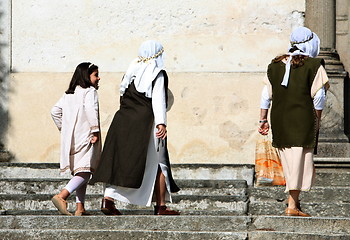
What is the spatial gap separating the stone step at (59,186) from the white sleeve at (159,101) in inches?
53.2

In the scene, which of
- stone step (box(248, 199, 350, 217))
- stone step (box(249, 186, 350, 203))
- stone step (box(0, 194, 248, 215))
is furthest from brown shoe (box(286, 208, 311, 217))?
stone step (box(249, 186, 350, 203))

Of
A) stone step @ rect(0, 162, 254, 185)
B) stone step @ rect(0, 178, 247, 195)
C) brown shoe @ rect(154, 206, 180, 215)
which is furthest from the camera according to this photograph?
stone step @ rect(0, 162, 254, 185)

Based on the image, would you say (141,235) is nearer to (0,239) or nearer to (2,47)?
(0,239)

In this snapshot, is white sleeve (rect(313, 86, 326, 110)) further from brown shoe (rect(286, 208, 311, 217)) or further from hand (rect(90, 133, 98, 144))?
hand (rect(90, 133, 98, 144))

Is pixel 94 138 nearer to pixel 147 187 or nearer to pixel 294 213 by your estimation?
pixel 147 187

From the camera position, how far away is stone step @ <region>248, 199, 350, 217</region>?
9742mm

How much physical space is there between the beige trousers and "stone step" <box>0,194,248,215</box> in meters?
0.74

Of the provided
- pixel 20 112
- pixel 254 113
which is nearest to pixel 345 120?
pixel 254 113

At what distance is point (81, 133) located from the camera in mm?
10070

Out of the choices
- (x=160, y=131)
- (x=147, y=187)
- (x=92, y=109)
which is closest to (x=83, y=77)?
(x=92, y=109)

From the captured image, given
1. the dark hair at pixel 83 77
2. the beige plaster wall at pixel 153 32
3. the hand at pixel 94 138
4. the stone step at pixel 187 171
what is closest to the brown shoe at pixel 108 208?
the hand at pixel 94 138

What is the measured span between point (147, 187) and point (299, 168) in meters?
1.33

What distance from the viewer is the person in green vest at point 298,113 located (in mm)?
9383

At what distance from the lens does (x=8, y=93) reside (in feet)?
46.3
